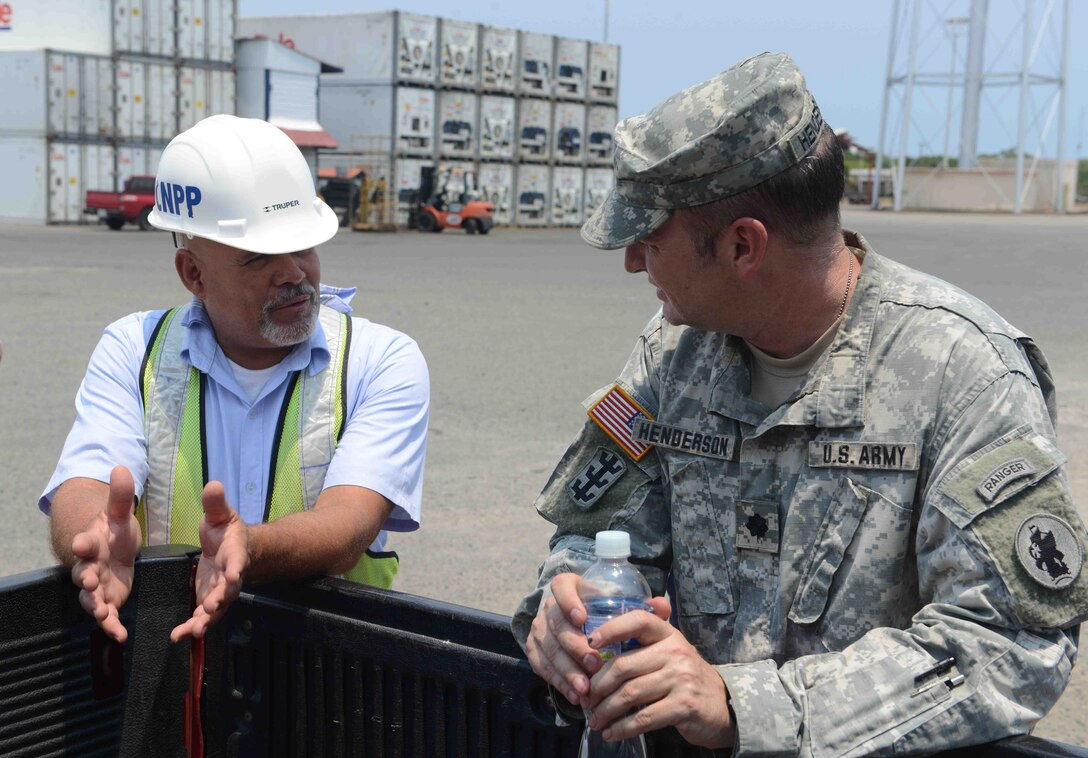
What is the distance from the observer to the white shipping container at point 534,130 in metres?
38.0

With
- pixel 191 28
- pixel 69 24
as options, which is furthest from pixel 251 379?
pixel 191 28

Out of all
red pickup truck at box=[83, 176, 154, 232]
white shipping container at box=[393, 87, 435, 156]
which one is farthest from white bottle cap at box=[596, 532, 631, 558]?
white shipping container at box=[393, 87, 435, 156]

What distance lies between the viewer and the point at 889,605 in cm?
190

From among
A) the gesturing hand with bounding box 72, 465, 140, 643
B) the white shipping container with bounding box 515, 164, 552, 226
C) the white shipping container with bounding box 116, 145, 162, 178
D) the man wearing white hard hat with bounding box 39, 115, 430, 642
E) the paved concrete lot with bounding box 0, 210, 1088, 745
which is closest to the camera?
the gesturing hand with bounding box 72, 465, 140, 643

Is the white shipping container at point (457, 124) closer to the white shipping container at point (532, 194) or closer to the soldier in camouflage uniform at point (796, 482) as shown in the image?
the white shipping container at point (532, 194)

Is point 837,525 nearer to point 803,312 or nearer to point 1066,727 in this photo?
point 803,312

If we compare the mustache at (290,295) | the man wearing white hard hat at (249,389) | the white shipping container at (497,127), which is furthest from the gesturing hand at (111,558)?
the white shipping container at (497,127)

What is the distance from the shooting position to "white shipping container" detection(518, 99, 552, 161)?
1495 inches

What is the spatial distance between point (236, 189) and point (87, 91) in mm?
30444

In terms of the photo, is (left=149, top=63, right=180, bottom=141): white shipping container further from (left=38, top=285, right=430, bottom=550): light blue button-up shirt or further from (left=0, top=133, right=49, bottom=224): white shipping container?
(left=38, top=285, right=430, bottom=550): light blue button-up shirt

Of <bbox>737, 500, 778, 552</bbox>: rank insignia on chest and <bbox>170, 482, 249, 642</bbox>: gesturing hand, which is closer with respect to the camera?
<bbox>737, 500, 778, 552</bbox>: rank insignia on chest

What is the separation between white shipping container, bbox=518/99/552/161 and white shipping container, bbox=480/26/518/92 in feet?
3.09

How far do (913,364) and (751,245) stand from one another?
Result: 29 cm

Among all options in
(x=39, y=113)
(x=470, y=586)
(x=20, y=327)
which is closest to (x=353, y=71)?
(x=39, y=113)
